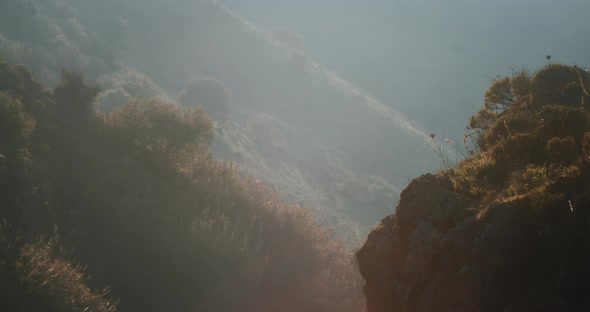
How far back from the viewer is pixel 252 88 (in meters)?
120

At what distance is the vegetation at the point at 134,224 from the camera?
19.2 metres

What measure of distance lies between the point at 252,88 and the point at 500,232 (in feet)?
379

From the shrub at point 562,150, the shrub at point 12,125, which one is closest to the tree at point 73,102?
the shrub at point 12,125

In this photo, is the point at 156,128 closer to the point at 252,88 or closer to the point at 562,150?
the point at 562,150

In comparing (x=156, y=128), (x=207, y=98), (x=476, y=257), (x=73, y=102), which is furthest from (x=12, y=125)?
(x=207, y=98)

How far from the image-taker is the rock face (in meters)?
5.68

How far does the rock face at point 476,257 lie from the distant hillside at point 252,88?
50.5 m

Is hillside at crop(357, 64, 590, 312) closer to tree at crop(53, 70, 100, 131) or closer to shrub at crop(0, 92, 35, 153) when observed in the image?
shrub at crop(0, 92, 35, 153)

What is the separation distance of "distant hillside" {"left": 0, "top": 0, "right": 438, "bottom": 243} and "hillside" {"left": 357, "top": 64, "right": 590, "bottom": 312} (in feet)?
165

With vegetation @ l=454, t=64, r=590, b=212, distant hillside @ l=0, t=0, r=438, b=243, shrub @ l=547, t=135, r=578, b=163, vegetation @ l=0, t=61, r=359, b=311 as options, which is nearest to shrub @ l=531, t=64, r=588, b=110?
vegetation @ l=454, t=64, r=590, b=212

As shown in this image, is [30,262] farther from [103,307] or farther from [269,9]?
[269,9]

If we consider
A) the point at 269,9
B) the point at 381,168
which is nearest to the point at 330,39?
the point at 269,9

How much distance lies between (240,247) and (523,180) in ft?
65.8

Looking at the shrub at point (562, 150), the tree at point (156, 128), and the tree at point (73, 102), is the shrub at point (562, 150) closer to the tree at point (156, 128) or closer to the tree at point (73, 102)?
the tree at point (156, 128)
